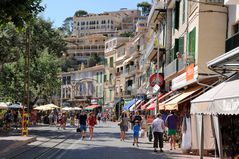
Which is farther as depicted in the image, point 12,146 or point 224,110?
point 12,146

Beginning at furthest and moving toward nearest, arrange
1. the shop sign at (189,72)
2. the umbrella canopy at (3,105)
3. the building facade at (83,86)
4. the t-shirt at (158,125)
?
the building facade at (83,86) → the umbrella canopy at (3,105) → the shop sign at (189,72) → the t-shirt at (158,125)

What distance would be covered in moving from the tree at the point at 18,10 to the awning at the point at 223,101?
7.30 meters

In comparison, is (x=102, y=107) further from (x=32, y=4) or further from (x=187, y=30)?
(x=32, y=4)

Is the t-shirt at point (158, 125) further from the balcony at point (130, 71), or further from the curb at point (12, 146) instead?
the balcony at point (130, 71)

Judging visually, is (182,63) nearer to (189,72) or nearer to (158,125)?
(189,72)

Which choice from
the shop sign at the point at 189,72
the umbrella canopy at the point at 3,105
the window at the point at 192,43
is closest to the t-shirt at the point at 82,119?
the shop sign at the point at 189,72

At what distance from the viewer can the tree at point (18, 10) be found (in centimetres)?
1828

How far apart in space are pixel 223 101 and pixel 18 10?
364 inches

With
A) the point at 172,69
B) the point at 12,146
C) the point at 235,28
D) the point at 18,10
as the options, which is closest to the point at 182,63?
the point at 172,69

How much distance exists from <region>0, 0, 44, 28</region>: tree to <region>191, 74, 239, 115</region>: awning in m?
7.30

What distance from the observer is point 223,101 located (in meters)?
11.7

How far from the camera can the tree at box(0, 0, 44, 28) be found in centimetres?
1828

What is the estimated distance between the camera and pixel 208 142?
20844mm

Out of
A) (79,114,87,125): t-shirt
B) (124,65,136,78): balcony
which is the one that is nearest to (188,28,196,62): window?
(79,114,87,125): t-shirt
